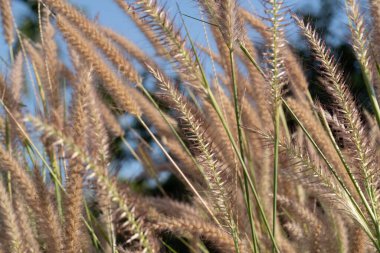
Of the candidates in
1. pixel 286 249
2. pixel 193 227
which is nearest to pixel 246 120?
pixel 286 249

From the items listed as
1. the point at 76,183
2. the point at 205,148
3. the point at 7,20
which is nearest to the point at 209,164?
the point at 205,148

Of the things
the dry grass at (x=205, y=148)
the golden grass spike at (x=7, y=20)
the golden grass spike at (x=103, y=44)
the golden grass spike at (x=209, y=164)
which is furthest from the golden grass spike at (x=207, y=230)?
the golden grass spike at (x=7, y=20)

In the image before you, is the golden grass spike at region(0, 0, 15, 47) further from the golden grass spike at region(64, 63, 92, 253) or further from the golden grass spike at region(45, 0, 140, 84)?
the golden grass spike at region(64, 63, 92, 253)

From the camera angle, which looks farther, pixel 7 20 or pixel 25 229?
pixel 7 20

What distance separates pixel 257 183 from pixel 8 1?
0.89 metres

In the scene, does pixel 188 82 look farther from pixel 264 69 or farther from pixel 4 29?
pixel 4 29

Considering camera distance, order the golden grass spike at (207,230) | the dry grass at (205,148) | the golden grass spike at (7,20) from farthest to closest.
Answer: the golden grass spike at (7,20), the golden grass spike at (207,230), the dry grass at (205,148)

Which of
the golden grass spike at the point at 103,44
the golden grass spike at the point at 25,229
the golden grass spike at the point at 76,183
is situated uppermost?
the golden grass spike at the point at 103,44

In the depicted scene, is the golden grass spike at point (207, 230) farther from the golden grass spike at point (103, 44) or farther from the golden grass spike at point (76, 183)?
the golden grass spike at point (103, 44)

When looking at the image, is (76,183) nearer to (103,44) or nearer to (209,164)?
(209,164)

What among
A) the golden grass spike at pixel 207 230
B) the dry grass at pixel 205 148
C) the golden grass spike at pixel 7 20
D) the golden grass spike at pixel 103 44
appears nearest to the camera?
the dry grass at pixel 205 148

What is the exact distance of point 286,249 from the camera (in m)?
1.45

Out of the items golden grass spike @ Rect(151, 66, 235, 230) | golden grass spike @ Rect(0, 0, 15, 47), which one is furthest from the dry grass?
golden grass spike @ Rect(0, 0, 15, 47)

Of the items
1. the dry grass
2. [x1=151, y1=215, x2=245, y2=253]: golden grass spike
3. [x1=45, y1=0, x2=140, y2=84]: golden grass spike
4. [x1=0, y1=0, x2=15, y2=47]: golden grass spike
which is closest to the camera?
the dry grass
